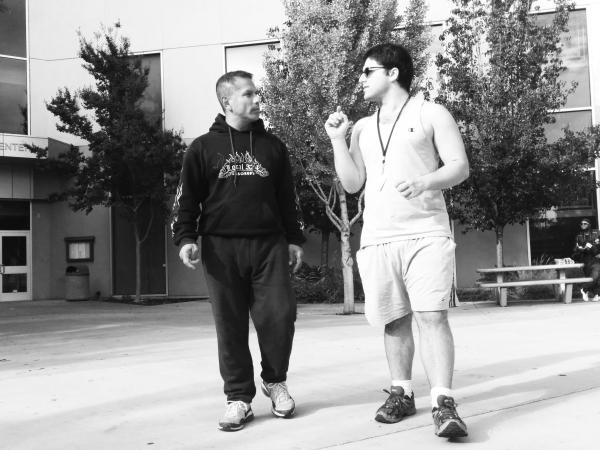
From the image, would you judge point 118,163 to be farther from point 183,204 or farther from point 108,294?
point 183,204

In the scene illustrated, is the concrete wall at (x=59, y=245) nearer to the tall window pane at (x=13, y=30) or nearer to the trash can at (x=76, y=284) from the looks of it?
the trash can at (x=76, y=284)

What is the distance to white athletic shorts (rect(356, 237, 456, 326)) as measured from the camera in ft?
11.3

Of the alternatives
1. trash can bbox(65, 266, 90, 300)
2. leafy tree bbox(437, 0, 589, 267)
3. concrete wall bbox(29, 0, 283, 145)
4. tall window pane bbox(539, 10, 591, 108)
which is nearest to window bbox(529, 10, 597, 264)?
tall window pane bbox(539, 10, 591, 108)

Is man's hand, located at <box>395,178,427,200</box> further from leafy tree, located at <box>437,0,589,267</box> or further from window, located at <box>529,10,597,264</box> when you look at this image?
window, located at <box>529,10,597,264</box>

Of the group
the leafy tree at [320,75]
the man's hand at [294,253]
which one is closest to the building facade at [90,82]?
the leafy tree at [320,75]

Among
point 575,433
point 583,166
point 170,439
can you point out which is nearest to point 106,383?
point 170,439

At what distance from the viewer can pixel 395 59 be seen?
3752 mm

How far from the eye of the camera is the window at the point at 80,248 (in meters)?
20.5

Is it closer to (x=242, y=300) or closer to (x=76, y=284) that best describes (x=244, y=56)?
(x=76, y=284)

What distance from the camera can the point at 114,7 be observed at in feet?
68.2

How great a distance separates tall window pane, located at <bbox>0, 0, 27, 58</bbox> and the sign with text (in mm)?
3420

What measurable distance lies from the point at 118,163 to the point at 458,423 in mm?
15327

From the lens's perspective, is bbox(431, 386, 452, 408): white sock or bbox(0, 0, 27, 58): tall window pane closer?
bbox(431, 386, 452, 408): white sock

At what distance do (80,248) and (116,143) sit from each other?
16.6 feet
